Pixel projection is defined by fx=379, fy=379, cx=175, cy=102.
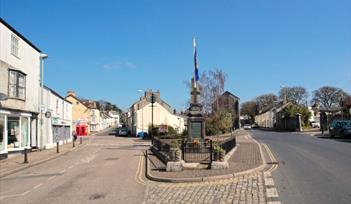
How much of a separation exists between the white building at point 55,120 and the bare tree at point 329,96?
74.5 m

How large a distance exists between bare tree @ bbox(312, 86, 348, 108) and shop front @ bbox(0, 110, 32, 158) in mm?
86571

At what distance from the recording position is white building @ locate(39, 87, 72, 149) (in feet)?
111

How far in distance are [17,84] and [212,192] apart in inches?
772

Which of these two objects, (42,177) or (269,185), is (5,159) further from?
(269,185)

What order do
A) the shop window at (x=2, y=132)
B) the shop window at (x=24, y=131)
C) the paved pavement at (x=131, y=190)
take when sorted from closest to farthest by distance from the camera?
the paved pavement at (x=131, y=190), the shop window at (x=2, y=132), the shop window at (x=24, y=131)

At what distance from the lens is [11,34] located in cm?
2472

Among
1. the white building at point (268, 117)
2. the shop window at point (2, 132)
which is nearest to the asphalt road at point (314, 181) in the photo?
the shop window at point (2, 132)

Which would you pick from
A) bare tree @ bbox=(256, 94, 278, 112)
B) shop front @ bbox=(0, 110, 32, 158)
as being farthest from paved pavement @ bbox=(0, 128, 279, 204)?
bare tree @ bbox=(256, 94, 278, 112)

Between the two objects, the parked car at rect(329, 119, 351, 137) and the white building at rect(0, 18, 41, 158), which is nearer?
the white building at rect(0, 18, 41, 158)

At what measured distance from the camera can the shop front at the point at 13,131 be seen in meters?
23.4

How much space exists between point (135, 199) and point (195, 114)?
14125 mm

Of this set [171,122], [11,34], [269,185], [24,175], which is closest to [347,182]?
[269,185]

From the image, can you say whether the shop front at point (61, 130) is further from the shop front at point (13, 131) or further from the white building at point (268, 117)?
the white building at point (268, 117)

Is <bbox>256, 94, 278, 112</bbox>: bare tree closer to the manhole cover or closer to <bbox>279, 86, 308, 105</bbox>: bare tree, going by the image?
<bbox>279, 86, 308, 105</bbox>: bare tree
